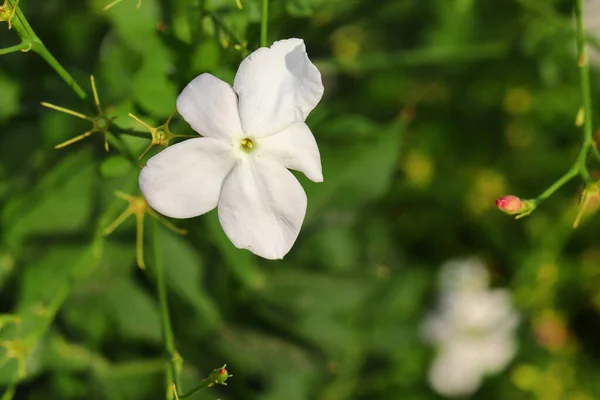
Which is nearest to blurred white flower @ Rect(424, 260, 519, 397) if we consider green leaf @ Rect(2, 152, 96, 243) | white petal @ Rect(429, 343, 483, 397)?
white petal @ Rect(429, 343, 483, 397)

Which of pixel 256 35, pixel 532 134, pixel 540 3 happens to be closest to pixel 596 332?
pixel 532 134

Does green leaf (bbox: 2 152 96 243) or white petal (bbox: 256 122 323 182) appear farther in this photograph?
green leaf (bbox: 2 152 96 243)

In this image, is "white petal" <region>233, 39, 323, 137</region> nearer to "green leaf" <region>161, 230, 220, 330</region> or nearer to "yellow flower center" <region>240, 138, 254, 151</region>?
"yellow flower center" <region>240, 138, 254, 151</region>

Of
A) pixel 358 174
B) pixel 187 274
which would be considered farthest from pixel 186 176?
pixel 358 174

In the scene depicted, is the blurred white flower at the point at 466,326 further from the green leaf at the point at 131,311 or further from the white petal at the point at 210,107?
the white petal at the point at 210,107

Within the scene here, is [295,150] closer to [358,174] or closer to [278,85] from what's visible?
[278,85]

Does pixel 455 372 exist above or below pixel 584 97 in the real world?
below

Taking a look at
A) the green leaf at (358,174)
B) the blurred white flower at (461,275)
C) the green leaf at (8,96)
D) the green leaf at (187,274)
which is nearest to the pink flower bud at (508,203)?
the green leaf at (358,174)
